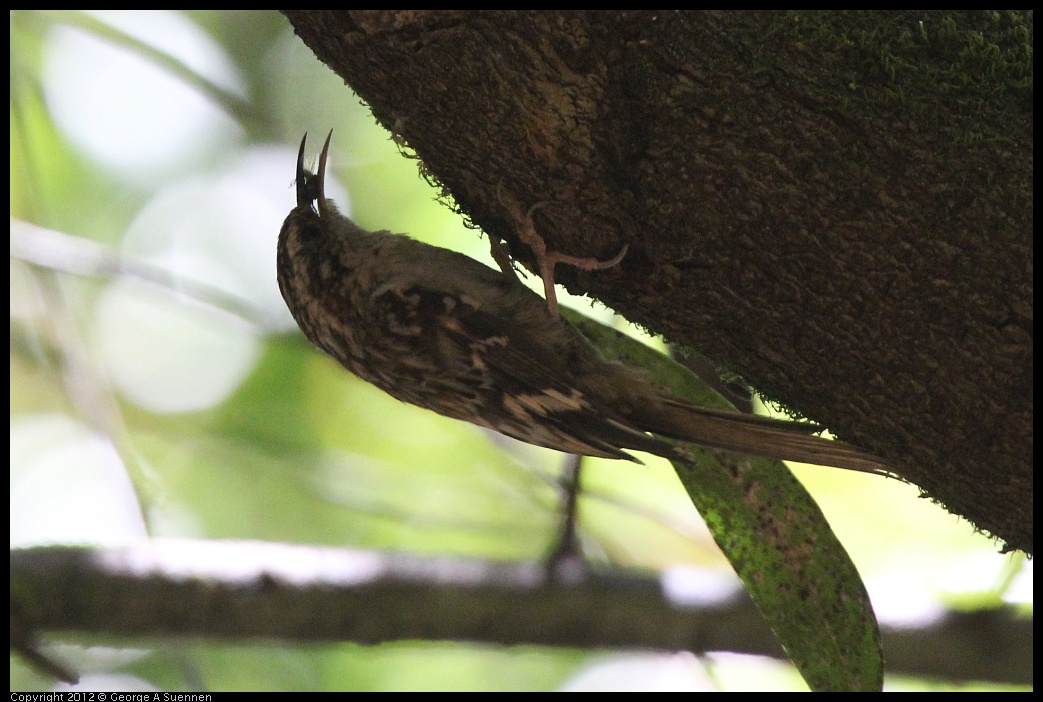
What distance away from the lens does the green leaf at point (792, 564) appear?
1.79m

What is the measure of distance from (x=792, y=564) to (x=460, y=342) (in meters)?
0.97

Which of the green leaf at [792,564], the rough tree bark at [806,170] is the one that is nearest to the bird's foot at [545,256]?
the rough tree bark at [806,170]

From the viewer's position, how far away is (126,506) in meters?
2.31

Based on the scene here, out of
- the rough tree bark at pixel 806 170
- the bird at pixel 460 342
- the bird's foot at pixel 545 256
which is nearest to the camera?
the rough tree bark at pixel 806 170

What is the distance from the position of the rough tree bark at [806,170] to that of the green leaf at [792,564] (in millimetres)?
264

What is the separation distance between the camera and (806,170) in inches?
58.1

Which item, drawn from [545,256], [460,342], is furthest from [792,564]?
[460,342]

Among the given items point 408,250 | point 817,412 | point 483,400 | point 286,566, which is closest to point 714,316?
point 817,412

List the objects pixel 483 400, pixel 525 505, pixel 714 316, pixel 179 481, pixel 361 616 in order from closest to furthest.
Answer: pixel 714 316 < pixel 483 400 < pixel 361 616 < pixel 525 505 < pixel 179 481

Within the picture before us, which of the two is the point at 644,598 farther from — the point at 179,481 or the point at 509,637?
the point at 179,481

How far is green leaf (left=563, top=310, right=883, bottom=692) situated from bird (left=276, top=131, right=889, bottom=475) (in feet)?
0.41

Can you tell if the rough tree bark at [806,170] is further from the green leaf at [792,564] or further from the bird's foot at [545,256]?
the green leaf at [792,564]

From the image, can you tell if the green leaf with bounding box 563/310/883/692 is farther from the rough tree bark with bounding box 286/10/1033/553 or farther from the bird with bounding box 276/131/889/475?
the rough tree bark with bounding box 286/10/1033/553

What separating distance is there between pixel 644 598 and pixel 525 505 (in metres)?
0.65
